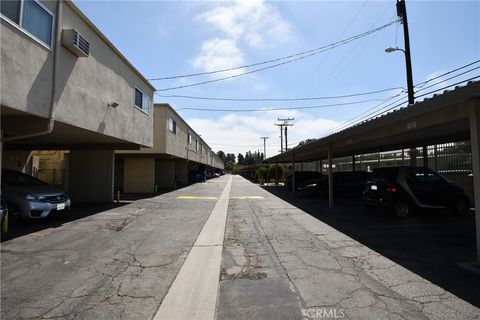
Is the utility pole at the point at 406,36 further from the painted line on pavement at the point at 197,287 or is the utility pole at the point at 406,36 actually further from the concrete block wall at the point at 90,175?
the concrete block wall at the point at 90,175

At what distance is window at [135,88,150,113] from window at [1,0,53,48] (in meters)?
7.27

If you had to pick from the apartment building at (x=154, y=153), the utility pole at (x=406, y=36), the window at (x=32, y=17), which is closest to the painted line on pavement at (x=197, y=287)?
the window at (x=32, y=17)

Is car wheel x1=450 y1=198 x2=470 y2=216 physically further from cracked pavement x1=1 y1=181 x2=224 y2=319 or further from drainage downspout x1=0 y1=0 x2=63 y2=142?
drainage downspout x1=0 y1=0 x2=63 y2=142

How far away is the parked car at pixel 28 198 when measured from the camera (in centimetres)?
977

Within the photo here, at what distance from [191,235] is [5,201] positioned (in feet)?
18.1

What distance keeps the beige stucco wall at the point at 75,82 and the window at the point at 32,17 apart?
0.21m

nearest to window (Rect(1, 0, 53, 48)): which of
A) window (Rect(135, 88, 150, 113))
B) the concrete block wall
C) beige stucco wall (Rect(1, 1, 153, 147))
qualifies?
beige stucco wall (Rect(1, 1, 153, 147))

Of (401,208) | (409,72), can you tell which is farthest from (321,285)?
(409,72)

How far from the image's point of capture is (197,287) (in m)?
5.07

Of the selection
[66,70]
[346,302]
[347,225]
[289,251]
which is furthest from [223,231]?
[66,70]

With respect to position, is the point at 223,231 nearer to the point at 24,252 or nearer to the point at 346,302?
the point at 24,252

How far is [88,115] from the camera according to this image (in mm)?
10562

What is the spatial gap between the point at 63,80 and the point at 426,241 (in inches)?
387

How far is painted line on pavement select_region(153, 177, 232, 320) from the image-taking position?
4168 mm
